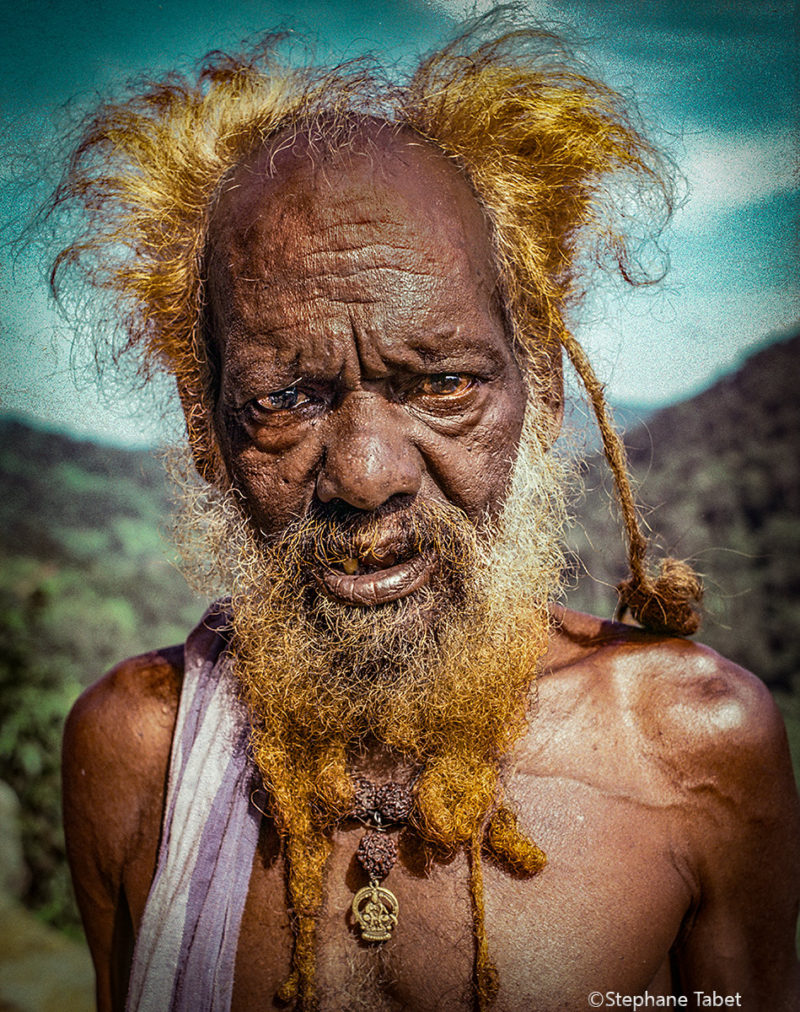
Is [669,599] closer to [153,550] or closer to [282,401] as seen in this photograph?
[282,401]

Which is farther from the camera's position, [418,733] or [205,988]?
[418,733]

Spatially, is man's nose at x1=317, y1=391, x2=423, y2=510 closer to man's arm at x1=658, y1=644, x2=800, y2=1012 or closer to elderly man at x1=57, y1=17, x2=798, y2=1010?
elderly man at x1=57, y1=17, x2=798, y2=1010

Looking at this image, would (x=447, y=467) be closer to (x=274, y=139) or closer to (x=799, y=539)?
(x=274, y=139)

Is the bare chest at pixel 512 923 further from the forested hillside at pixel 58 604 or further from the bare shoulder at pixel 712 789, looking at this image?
the forested hillside at pixel 58 604

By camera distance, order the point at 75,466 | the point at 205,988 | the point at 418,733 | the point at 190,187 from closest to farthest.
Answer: the point at 205,988 < the point at 418,733 < the point at 190,187 < the point at 75,466

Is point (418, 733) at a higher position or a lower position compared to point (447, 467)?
lower

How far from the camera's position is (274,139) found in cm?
172

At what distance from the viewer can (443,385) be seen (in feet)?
5.26

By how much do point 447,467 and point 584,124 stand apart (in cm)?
84

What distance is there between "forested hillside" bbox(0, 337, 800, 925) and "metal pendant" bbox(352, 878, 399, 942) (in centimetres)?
114

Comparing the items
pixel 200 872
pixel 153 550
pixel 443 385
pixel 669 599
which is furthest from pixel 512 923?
pixel 153 550

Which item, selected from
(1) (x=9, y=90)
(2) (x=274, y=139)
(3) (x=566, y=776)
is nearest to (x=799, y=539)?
(3) (x=566, y=776)

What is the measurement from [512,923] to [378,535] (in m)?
0.78

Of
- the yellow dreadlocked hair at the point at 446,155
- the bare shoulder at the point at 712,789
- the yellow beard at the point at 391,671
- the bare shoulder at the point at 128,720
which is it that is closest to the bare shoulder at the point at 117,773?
the bare shoulder at the point at 128,720
